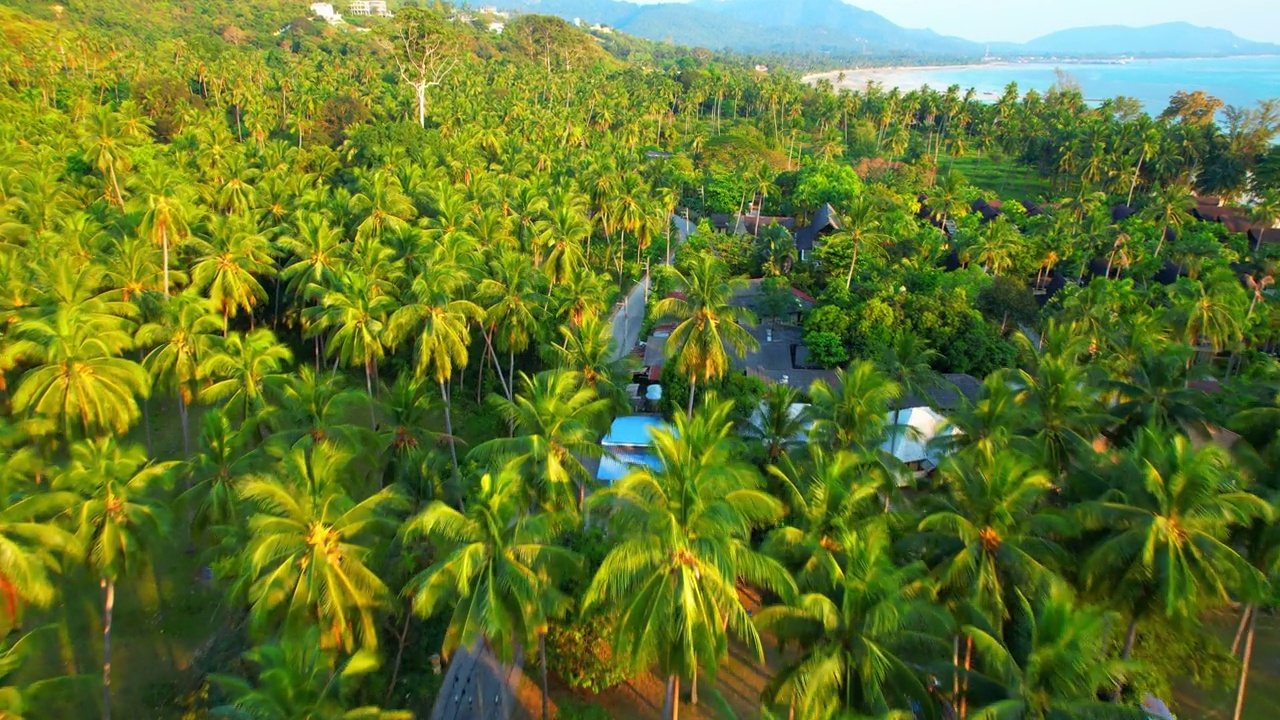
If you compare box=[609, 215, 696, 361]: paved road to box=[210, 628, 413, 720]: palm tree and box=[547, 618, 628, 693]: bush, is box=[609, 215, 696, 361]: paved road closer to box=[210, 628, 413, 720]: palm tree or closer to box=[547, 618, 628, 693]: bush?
box=[547, 618, 628, 693]: bush

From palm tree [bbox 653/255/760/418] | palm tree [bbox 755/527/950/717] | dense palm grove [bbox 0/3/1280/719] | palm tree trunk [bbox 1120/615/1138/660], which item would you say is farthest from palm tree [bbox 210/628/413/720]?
palm tree trunk [bbox 1120/615/1138/660]

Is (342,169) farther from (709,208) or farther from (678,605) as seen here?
(678,605)

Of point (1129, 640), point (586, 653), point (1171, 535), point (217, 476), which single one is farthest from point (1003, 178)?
point (217, 476)

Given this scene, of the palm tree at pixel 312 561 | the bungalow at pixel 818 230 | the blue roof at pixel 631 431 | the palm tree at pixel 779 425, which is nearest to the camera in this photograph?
the palm tree at pixel 312 561

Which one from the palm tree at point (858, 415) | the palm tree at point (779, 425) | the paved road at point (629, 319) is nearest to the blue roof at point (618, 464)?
the palm tree at point (779, 425)

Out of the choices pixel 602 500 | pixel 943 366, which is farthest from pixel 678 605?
pixel 943 366

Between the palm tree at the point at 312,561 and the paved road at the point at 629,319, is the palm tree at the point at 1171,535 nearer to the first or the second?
the palm tree at the point at 312,561
